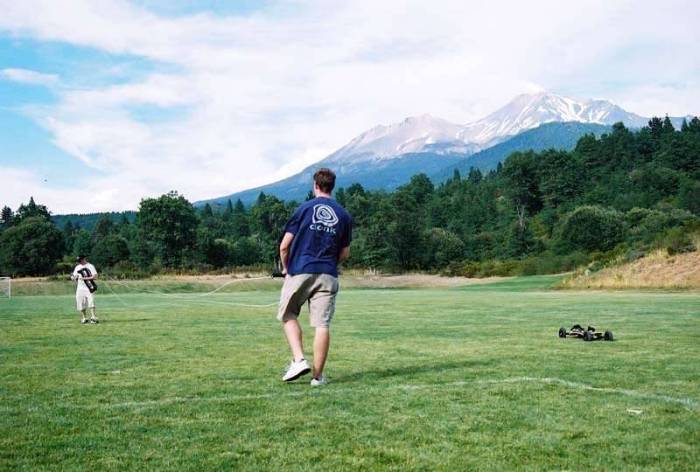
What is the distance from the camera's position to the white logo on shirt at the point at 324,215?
798cm

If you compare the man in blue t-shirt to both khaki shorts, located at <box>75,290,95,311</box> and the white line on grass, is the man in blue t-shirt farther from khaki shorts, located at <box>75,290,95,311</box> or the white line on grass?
khaki shorts, located at <box>75,290,95,311</box>

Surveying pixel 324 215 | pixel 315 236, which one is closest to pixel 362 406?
pixel 315 236

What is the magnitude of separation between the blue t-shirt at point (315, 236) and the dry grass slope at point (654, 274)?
32.0 meters

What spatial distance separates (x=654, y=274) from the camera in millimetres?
38625

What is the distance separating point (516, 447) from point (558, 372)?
11.9 ft

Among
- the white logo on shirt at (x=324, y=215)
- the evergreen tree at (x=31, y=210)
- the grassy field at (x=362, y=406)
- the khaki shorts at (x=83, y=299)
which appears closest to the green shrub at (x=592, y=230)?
the khaki shorts at (x=83, y=299)

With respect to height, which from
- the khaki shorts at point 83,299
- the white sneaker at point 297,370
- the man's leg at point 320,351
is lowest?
the white sneaker at point 297,370

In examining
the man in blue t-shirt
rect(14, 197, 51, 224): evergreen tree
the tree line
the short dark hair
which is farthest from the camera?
rect(14, 197, 51, 224): evergreen tree

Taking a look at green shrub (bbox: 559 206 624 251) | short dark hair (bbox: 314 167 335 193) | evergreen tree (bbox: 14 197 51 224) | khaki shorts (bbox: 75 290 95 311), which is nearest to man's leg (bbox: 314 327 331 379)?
short dark hair (bbox: 314 167 335 193)

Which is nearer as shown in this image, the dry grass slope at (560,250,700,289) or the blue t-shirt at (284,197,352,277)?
the blue t-shirt at (284,197,352,277)

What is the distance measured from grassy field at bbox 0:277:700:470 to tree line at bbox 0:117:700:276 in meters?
64.1

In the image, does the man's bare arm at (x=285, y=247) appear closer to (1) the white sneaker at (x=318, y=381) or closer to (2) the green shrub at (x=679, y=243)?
(1) the white sneaker at (x=318, y=381)

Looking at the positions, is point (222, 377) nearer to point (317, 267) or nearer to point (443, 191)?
point (317, 267)

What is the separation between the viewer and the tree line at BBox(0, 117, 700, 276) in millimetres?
95688
